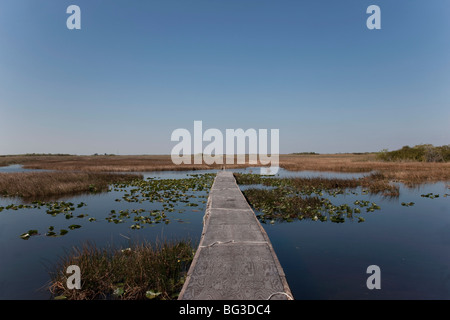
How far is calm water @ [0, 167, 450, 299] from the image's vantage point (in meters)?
5.30

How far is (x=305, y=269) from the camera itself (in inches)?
241

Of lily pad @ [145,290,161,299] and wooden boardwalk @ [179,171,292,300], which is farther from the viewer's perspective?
lily pad @ [145,290,161,299]

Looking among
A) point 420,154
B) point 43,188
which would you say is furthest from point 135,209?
point 420,154

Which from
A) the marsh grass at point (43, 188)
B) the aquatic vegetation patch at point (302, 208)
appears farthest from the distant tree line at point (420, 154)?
the marsh grass at point (43, 188)

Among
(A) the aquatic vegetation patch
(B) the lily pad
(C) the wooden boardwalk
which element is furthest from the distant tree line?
(B) the lily pad

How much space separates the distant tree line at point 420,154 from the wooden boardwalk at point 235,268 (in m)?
47.4

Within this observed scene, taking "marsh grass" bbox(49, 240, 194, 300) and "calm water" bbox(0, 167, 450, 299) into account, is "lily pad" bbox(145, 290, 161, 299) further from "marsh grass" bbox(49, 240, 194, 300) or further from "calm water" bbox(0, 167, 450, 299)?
"calm water" bbox(0, 167, 450, 299)

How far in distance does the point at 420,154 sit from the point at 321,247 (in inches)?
1866

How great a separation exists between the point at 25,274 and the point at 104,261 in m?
2.21

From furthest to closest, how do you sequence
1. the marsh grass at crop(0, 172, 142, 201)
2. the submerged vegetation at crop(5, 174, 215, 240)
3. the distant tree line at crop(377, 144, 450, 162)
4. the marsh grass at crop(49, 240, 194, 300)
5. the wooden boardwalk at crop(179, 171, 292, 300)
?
the distant tree line at crop(377, 144, 450, 162)
the marsh grass at crop(0, 172, 142, 201)
the submerged vegetation at crop(5, 174, 215, 240)
the marsh grass at crop(49, 240, 194, 300)
the wooden boardwalk at crop(179, 171, 292, 300)

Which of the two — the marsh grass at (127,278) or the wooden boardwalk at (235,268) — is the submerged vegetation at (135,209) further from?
the wooden boardwalk at (235,268)

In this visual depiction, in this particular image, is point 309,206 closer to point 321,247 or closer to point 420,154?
point 321,247

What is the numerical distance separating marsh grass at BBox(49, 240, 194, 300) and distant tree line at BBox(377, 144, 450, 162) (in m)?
49.6

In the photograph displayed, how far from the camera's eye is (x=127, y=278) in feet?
15.9
